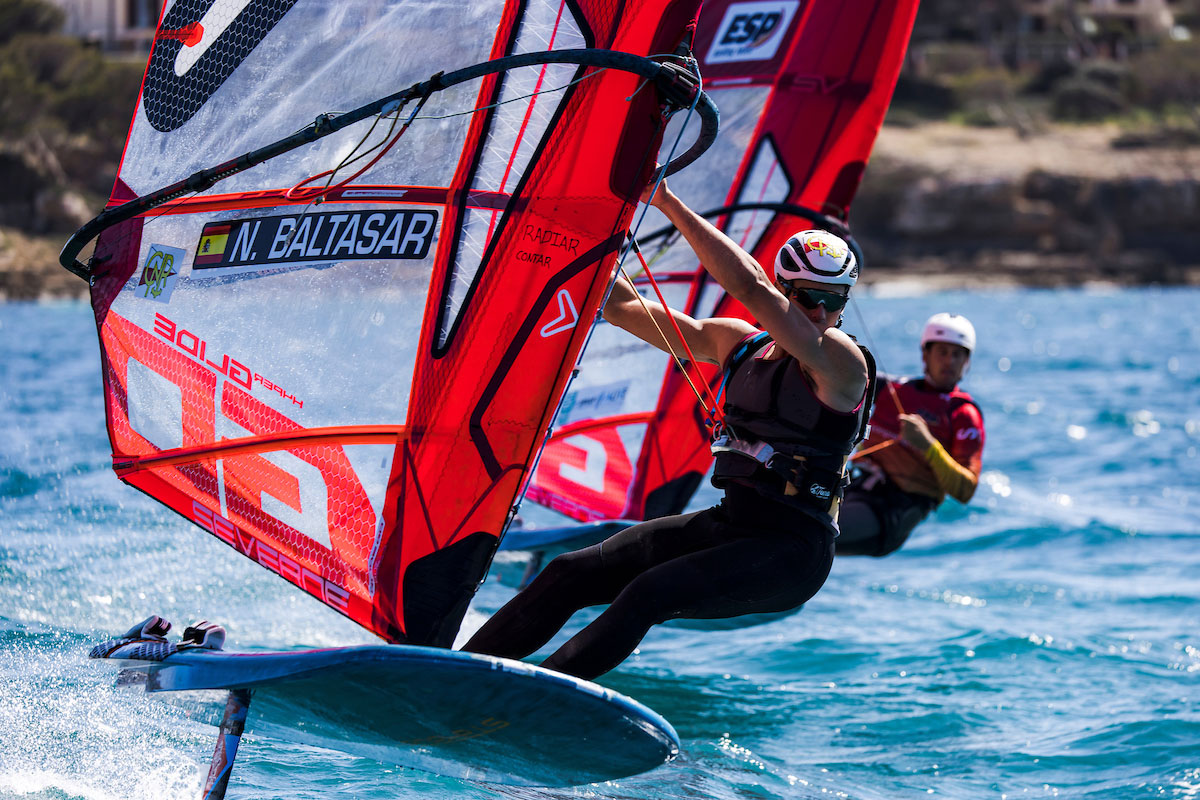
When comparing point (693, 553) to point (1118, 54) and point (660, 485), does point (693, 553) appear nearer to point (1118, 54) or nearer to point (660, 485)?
point (660, 485)

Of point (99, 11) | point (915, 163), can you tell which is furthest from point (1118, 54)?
point (99, 11)

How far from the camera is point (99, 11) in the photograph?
38.3 metres

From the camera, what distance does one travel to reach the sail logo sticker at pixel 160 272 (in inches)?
172

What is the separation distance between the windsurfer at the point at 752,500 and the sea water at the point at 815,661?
3.18 feet

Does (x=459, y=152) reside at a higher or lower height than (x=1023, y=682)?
higher

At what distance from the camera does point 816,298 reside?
12.6ft

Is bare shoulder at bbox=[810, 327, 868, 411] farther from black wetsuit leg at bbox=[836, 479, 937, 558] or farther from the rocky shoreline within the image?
the rocky shoreline

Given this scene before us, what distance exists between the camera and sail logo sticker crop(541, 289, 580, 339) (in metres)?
4.10

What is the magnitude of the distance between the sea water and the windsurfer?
0.97m

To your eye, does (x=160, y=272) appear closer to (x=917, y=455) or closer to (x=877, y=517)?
(x=877, y=517)

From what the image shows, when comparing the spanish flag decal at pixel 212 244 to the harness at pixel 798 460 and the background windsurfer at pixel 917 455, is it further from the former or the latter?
the background windsurfer at pixel 917 455

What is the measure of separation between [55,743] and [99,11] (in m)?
38.2

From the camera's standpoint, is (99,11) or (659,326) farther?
(99,11)

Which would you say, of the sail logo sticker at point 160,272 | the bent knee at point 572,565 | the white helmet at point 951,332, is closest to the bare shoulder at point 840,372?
the bent knee at point 572,565
